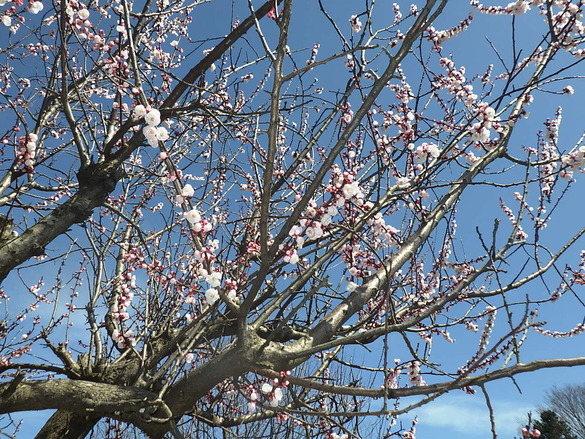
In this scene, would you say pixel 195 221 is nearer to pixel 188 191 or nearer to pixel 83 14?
pixel 188 191

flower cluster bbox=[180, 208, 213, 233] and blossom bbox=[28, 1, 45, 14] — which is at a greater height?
blossom bbox=[28, 1, 45, 14]

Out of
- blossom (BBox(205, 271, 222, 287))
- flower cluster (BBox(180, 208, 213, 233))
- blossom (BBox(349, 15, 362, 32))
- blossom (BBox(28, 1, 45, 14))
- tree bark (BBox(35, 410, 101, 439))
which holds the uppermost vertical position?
blossom (BBox(28, 1, 45, 14))

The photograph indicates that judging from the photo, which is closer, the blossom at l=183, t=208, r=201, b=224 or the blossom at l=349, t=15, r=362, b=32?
the blossom at l=183, t=208, r=201, b=224

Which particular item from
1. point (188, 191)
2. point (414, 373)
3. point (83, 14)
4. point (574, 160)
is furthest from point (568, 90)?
point (83, 14)

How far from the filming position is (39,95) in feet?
18.6

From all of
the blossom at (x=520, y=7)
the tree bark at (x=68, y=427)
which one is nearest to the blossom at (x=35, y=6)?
the tree bark at (x=68, y=427)

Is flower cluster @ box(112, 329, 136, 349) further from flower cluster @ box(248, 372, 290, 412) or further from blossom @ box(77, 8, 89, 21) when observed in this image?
blossom @ box(77, 8, 89, 21)

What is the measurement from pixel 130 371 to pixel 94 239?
1.82m

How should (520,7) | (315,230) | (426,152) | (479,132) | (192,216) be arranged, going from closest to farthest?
1. (192,216)
2. (315,230)
3. (479,132)
4. (426,152)
5. (520,7)

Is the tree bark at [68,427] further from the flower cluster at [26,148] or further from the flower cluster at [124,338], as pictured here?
the flower cluster at [26,148]

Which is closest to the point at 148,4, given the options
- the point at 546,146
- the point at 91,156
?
the point at 91,156

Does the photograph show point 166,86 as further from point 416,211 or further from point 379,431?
point 379,431

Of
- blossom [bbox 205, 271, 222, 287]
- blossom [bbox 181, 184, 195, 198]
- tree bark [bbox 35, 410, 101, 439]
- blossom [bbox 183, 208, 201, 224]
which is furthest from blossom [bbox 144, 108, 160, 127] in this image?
tree bark [bbox 35, 410, 101, 439]

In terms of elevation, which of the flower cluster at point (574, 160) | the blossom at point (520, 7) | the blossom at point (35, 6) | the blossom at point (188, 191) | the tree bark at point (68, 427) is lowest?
the tree bark at point (68, 427)
